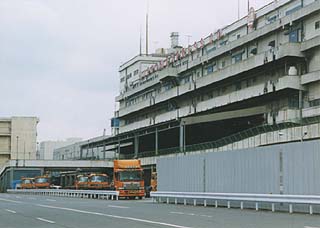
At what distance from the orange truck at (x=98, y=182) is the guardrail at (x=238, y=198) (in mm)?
24214

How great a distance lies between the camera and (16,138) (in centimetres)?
13938

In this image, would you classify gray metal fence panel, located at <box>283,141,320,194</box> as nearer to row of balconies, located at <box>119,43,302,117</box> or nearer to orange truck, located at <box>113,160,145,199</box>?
orange truck, located at <box>113,160,145,199</box>

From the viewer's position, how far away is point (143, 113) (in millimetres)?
104125

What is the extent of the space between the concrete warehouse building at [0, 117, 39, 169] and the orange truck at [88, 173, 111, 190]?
72340 mm

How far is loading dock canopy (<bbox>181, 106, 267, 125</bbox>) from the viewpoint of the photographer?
67.1 metres

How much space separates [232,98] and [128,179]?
21.9 metres

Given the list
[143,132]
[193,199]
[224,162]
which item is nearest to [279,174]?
[224,162]

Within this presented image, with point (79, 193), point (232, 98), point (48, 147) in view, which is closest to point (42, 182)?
point (79, 193)

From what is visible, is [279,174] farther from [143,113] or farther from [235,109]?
[143,113]

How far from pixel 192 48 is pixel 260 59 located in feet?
81.6

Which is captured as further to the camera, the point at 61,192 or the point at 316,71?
the point at 61,192

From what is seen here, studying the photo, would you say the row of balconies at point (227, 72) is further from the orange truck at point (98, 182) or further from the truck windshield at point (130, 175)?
the truck windshield at point (130, 175)

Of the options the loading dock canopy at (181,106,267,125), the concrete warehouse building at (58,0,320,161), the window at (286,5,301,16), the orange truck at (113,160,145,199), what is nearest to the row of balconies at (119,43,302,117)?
the concrete warehouse building at (58,0,320,161)

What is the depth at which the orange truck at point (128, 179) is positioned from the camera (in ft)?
170
